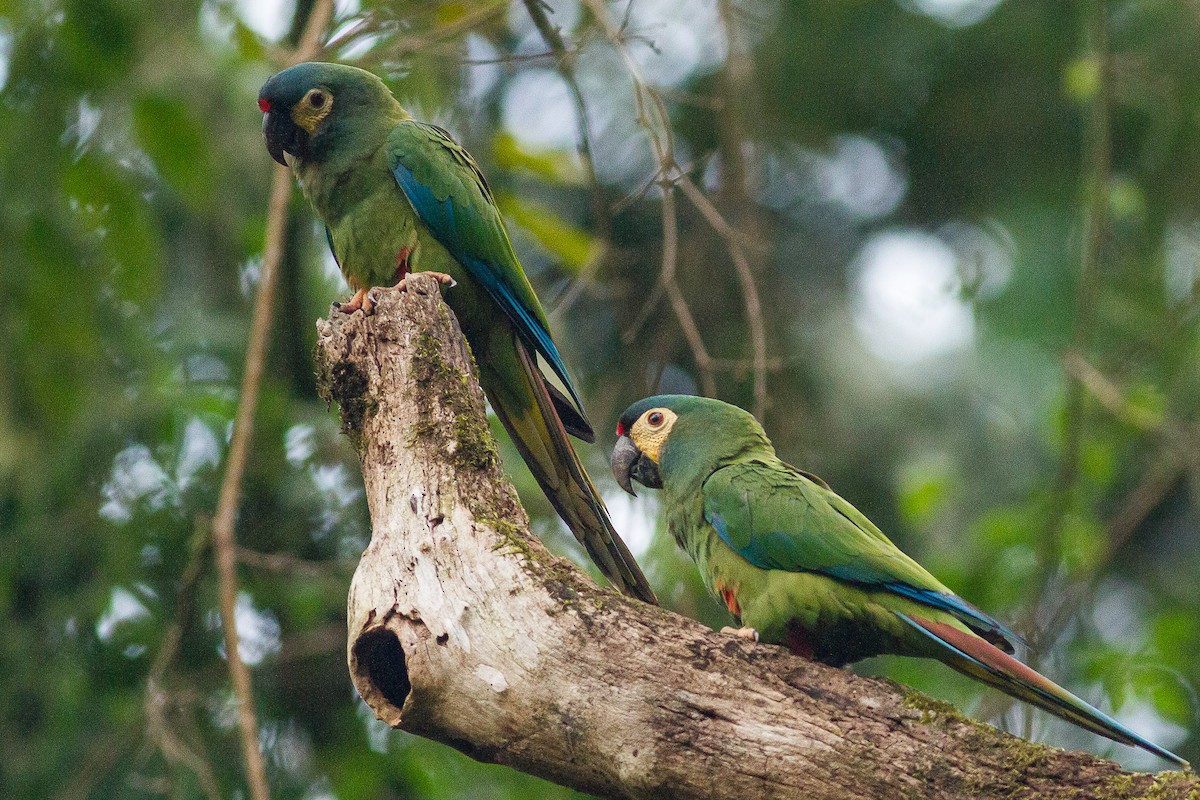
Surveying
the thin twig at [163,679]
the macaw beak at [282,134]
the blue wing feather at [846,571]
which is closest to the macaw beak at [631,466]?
the blue wing feather at [846,571]

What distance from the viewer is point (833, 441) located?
9266 mm

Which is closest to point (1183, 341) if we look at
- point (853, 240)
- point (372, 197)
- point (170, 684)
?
point (853, 240)

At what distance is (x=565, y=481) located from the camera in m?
4.13

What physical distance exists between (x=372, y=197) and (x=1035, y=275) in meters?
7.79

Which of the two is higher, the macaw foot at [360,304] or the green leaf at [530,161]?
the green leaf at [530,161]

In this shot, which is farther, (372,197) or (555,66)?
(555,66)

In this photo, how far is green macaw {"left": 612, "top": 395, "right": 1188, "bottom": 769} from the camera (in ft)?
10.8

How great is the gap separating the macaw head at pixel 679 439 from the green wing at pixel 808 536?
6.8 inches

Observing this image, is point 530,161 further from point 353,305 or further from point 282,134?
point 353,305

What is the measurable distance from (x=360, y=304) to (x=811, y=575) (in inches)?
69.6

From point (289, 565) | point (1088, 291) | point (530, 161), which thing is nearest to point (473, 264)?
point (530, 161)

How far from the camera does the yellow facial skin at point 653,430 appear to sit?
173 inches

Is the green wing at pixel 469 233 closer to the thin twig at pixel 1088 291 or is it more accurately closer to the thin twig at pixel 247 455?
the thin twig at pixel 247 455

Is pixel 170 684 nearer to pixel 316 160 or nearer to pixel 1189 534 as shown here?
pixel 316 160
